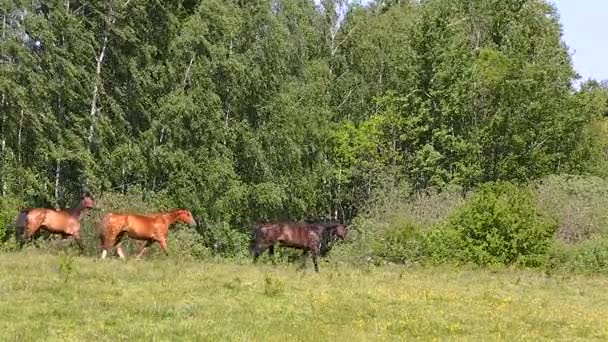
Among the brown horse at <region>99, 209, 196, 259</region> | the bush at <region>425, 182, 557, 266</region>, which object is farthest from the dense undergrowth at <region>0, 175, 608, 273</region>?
the brown horse at <region>99, 209, 196, 259</region>

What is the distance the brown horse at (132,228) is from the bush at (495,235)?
10739mm

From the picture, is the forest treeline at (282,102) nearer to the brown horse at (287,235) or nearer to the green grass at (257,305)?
the brown horse at (287,235)

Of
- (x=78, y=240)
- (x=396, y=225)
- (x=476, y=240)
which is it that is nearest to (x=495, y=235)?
(x=476, y=240)

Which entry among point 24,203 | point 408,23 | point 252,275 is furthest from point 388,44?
point 252,275

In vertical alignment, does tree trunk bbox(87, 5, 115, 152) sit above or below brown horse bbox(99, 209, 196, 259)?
above

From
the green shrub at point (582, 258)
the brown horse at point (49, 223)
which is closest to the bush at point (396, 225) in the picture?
the green shrub at point (582, 258)

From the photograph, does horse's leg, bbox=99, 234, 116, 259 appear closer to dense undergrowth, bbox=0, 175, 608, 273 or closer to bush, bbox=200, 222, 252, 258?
dense undergrowth, bbox=0, 175, 608, 273

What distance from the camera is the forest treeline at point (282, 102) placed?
115 feet

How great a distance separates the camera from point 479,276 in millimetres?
22609

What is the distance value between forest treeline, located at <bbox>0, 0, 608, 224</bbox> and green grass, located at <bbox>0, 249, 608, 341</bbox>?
1654 centimetres

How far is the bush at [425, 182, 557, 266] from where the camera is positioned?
2866 cm

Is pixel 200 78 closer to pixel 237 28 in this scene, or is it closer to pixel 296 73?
pixel 237 28

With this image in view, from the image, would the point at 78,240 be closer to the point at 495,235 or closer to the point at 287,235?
the point at 287,235

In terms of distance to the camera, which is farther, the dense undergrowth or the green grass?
the dense undergrowth
